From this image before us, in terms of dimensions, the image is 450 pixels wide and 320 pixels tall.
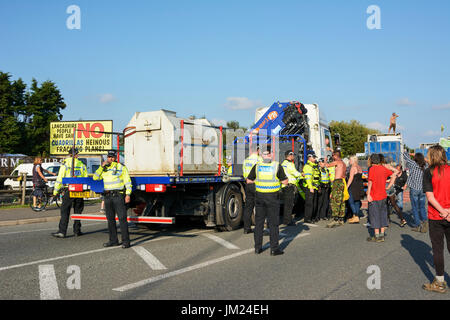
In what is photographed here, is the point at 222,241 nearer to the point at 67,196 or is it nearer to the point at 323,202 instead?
the point at 67,196

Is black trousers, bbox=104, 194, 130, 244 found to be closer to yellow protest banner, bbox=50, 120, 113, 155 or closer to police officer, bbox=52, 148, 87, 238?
police officer, bbox=52, 148, 87, 238

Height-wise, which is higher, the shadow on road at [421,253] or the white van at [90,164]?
the white van at [90,164]

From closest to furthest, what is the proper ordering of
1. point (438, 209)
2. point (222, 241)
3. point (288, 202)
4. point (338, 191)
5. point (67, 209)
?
point (438, 209) → point (222, 241) → point (67, 209) → point (338, 191) → point (288, 202)

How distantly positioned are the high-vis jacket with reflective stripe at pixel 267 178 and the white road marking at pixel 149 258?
7.06 feet

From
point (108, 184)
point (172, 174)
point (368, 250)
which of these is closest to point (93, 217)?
point (108, 184)

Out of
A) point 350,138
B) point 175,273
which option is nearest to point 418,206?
point 175,273

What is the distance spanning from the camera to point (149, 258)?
23.6ft

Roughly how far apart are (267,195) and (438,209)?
9.95ft

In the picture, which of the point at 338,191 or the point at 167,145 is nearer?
the point at 167,145

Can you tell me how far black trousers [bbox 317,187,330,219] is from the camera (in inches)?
496

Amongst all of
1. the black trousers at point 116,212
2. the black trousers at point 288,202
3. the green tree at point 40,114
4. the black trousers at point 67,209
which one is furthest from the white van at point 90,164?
the green tree at point 40,114

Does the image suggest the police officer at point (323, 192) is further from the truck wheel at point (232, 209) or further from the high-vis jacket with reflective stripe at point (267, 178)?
the high-vis jacket with reflective stripe at point (267, 178)

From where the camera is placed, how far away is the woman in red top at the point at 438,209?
17.5 feet

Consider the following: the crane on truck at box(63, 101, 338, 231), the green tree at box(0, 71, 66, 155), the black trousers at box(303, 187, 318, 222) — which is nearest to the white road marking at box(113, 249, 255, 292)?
the crane on truck at box(63, 101, 338, 231)
